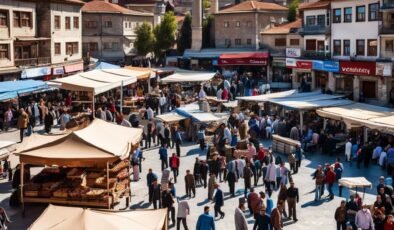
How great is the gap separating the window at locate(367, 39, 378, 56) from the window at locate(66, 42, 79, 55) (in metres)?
26.4

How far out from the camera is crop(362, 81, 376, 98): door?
1534 inches

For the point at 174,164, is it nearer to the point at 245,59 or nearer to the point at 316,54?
the point at 316,54

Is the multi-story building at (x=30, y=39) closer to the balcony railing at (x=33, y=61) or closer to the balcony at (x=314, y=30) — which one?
the balcony railing at (x=33, y=61)

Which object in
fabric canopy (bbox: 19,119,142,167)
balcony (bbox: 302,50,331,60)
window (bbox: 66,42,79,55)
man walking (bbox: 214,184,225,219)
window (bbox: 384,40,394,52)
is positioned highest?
window (bbox: 66,42,79,55)

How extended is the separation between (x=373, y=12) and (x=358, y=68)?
12.1 ft

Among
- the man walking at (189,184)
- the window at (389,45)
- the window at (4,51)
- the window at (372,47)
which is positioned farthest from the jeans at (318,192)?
the window at (4,51)

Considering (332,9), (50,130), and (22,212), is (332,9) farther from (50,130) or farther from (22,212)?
(22,212)

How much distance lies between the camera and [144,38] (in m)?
69.8

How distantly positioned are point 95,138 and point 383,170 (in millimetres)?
12477

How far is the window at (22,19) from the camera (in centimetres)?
4481

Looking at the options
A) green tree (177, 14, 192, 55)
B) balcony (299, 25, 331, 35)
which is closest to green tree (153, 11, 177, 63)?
green tree (177, 14, 192, 55)

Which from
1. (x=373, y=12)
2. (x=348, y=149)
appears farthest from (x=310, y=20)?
(x=348, y=149)

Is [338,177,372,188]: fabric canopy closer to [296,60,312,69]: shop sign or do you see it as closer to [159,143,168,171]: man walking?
[159,143,168,171]: man walking

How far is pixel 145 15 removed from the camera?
75812 millimetres
